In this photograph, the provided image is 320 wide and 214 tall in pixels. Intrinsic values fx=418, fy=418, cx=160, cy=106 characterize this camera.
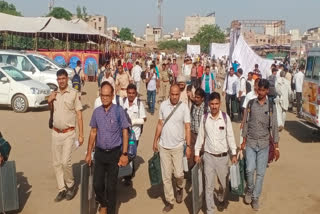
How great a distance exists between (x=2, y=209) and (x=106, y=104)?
1.93 metres

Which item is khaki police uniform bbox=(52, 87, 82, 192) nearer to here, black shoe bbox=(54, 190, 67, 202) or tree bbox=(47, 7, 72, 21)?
black shoe bbox=(54, 190, 67, 202)

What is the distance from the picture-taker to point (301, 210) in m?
6.02

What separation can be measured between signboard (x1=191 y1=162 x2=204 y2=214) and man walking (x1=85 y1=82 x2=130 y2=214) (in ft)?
2.81

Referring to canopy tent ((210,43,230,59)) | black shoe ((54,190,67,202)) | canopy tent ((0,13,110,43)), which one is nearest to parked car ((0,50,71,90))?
canopy tent ((0,13,110,43))

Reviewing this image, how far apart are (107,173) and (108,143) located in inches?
15.9

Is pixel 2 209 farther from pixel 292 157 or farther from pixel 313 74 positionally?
pixel 313 74

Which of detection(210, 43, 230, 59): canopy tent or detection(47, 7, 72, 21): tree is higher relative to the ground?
detection(47, 7, 72, 21): tree

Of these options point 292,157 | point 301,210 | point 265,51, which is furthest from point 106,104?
point 265,51

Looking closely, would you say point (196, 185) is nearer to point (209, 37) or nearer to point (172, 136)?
point (172, 136)

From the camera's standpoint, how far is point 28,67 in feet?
55.0

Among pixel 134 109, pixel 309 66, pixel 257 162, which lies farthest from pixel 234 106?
pixel 257 162

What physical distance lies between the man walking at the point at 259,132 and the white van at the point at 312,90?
15.1 ft

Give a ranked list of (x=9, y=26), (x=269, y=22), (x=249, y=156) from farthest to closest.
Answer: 1. (x=269, y=22)
2. (x=9, y=26)
3. (x=249, y=156)

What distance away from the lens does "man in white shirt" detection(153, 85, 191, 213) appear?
559cm
